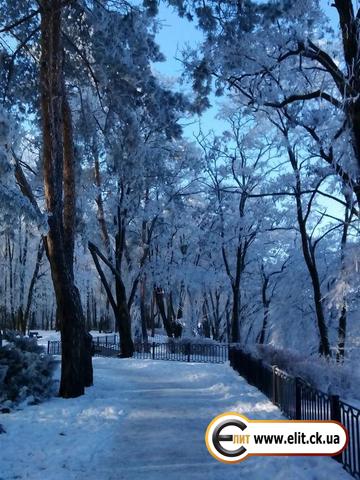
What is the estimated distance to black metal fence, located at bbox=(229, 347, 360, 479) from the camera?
625 cm

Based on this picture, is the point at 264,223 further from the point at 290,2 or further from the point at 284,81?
the point at 290,2

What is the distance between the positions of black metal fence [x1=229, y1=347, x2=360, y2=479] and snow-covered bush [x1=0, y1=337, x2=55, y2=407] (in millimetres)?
5171

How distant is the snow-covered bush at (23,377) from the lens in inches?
432

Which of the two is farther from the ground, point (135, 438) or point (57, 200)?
point (57, 200)

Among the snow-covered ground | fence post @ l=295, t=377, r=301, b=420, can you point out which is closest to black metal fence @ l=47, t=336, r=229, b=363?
the snow-covered ground

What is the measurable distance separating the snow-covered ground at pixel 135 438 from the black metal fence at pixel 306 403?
0.23 m

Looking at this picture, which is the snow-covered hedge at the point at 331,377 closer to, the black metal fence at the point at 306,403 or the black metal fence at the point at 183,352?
the black metal fence at the point at 306,403

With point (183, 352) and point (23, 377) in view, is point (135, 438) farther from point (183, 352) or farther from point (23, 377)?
point (183, 352)

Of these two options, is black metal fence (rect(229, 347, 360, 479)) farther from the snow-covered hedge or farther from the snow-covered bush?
the snow-covered bush

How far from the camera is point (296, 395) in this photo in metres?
8.44

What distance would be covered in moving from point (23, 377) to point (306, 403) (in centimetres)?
652

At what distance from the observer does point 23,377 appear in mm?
11625

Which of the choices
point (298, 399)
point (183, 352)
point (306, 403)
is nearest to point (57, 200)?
point (298, 399)

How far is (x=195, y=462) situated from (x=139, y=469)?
78cm
